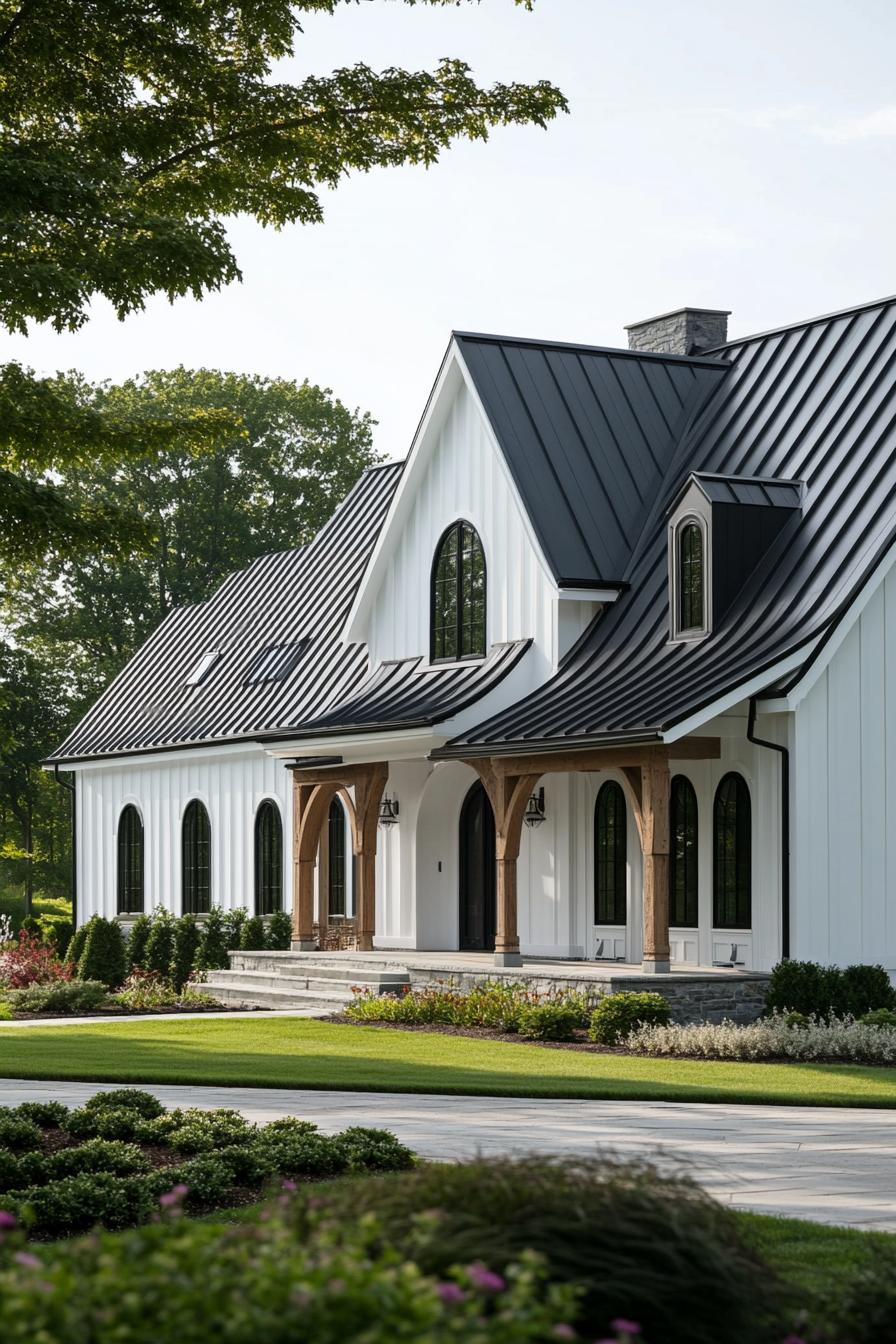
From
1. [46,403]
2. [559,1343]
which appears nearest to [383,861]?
[46,403]

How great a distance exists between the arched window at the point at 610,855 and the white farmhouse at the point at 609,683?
39 millimetres

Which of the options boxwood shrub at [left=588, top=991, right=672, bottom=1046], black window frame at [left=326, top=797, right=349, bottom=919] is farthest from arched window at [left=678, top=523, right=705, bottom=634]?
black window frame at [left=326, top=797, right=349, bottom=919]

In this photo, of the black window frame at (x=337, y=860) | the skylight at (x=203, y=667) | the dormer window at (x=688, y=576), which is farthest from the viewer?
the skylight at (x=203, y=667)

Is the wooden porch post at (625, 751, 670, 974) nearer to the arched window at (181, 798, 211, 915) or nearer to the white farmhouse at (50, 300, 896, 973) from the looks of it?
the white farmhouse at (50, 300, 896, 973)

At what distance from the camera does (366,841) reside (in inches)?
1051

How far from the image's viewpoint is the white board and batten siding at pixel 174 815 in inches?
1270

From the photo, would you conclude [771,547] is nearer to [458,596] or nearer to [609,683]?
[609,683]

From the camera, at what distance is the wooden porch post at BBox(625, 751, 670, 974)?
20.2 meters

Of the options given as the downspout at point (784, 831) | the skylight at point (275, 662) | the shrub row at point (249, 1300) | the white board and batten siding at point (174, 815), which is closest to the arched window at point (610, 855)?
the downspout at point (784, 831)

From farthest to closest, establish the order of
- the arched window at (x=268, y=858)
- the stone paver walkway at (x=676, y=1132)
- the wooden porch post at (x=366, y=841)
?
the arched window at (x=268, y=858)
the wooden porch post at (x=366, y=841)
the stone paver walkway at (x=676, y=1132)

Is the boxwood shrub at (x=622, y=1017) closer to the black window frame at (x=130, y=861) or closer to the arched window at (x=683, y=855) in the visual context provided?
the arched window at (x=683, y=855)

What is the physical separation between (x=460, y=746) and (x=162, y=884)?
14364 mm

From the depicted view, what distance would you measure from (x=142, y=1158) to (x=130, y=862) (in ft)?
90.5

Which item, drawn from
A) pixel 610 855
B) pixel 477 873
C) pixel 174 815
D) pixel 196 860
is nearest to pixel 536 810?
pixel 610 855
